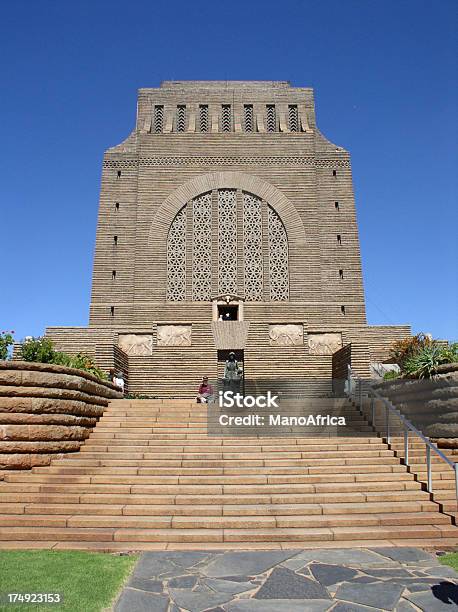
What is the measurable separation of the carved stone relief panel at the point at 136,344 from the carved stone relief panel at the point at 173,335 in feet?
1.66

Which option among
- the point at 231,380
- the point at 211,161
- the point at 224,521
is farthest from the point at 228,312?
the point at 224,521

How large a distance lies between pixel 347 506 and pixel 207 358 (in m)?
14.5

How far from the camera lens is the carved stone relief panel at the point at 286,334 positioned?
24.3 metres

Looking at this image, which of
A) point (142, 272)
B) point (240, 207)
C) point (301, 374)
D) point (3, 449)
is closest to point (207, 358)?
point (301, 374)

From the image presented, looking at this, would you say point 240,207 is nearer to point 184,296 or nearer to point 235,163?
point 235,163

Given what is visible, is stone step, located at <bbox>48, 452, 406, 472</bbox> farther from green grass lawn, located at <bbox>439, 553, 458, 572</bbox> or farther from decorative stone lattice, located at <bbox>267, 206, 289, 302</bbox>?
decorative stone lattice, located at <bbox>267, 206, 289, 302</bbox>

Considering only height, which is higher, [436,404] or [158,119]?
[158,119]

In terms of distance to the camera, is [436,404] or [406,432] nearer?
[406,432]

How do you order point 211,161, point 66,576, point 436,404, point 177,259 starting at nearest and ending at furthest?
point 66,576 < point 436,404 < point 177,259 < point 211,161

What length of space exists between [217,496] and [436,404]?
202 inches

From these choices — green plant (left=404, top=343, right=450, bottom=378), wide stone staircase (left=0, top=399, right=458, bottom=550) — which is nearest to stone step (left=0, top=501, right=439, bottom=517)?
wide stone staircase (left=0, top=399, right=458, bottom=550)

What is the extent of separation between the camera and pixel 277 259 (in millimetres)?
29141

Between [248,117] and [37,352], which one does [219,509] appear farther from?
[248,117]

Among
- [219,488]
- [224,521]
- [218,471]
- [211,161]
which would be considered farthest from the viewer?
[211,161]
